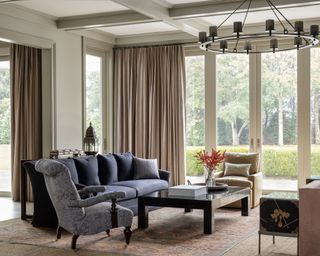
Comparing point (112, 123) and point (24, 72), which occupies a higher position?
point (24, 72)

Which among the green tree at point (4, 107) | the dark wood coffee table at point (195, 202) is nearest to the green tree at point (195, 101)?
the dark wood coffee table at point (195, 202)

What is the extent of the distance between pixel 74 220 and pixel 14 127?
4046mm

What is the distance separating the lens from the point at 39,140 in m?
8.52

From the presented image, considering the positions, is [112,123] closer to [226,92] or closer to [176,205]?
[226,92]

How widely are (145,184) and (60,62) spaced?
2364 millimetres

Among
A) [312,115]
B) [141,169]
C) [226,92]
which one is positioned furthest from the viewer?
[226,92]

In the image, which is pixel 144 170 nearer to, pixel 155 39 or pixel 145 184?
pixel 145 184

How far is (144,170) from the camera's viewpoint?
7.94 m

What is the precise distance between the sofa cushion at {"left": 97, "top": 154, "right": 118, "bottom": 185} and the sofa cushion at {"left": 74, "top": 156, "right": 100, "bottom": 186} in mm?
267

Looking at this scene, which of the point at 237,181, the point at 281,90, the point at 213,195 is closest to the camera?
the point at 213,195

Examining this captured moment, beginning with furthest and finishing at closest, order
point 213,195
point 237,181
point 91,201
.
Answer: point 237,181 < point 213,195 < point 91,201

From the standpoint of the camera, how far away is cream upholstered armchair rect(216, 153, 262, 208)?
770 centimetres

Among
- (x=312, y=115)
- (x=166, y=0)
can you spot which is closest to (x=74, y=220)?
(x=166, y=0)

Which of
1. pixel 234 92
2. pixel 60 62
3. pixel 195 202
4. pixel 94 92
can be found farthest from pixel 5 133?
pixel 195 202
